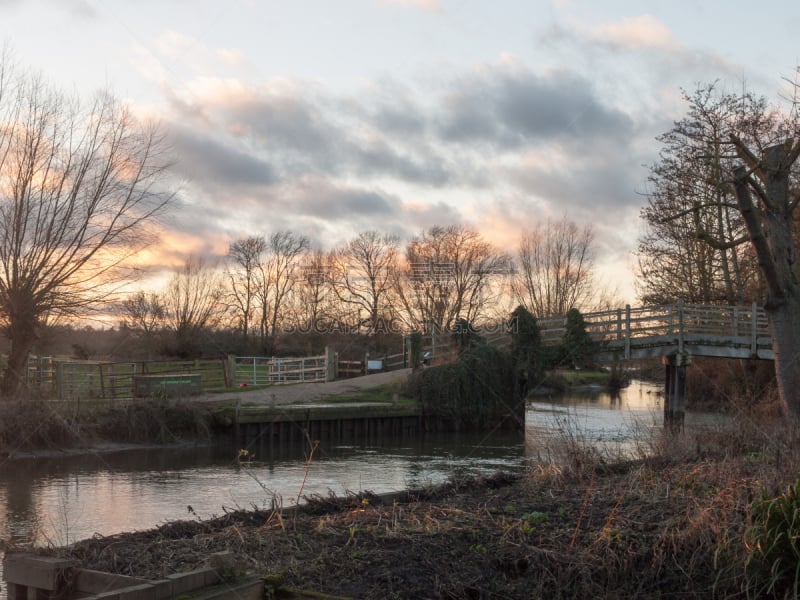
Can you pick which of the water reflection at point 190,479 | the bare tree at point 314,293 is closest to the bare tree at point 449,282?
the bare tree at point 314,293

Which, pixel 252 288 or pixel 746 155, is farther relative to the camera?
pixel 252 288

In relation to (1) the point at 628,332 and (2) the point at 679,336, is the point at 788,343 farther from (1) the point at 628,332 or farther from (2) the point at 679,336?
(1) the point at 628,332

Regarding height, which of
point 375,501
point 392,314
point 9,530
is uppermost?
point 392,314

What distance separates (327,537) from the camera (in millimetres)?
6812

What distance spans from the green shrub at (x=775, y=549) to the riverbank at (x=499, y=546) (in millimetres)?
32

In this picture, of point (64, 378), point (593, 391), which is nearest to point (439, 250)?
point (593, 391)

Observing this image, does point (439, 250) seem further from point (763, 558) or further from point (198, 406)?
point (763, 558)

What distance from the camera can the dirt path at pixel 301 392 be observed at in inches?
1103

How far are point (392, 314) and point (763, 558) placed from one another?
48735 millimetres

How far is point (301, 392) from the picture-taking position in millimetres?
30438

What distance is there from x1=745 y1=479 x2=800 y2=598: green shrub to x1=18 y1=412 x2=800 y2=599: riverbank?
1.3 inches

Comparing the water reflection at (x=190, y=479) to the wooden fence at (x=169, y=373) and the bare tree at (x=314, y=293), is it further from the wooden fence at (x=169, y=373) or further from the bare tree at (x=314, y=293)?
the bare tree at (x=314, y=293)

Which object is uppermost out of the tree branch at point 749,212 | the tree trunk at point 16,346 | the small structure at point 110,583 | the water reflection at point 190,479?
the tree branch at point 749,212

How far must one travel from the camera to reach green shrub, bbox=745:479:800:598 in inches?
228
